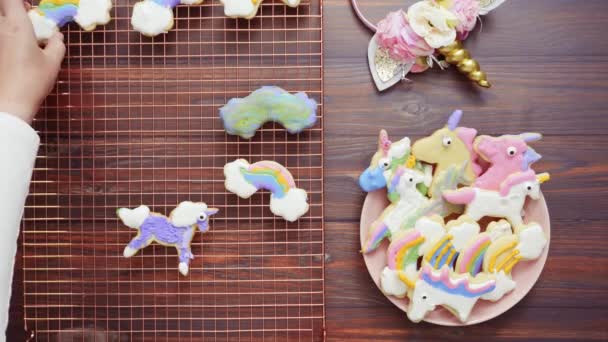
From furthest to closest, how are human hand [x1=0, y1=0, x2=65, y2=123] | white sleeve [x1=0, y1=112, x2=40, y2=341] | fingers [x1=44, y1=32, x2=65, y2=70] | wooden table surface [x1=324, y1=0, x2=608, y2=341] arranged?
wooden table surface [x1=324, y1=0, x2=608, y2=341] → fingers [x1=44, y1=32, x2=65, y2=70] → human hand [x1=0, y1=0, x2=65, y2=123] → white sleeve [x1=0, y1=112, x2=40, y2=341]

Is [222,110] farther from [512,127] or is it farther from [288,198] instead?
[512,127]

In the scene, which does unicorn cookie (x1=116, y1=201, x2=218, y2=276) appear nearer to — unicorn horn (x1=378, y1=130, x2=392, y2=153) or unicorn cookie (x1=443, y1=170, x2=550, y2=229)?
unicorn horn (x1=378, y1=130, x2=392, y2=153)

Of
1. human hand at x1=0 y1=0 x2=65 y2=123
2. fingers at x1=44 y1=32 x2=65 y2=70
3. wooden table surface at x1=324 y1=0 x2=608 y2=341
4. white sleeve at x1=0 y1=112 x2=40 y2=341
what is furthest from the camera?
wooden table surface at x1=324 y1=0 x2=608 y2=341

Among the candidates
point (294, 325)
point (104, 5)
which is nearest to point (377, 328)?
point (294, 325)

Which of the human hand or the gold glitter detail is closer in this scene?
the human hand

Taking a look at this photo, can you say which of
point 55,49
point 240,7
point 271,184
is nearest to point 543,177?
point 271,184

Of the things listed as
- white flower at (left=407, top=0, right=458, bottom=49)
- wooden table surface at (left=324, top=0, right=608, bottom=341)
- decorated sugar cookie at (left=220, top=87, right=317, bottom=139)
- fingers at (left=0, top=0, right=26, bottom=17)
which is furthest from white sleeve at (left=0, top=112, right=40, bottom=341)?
white flower at (left=407, top=0, right=458, bottom=49)

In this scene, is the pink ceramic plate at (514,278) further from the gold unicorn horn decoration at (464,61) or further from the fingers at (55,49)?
the fingers at (55,49)
